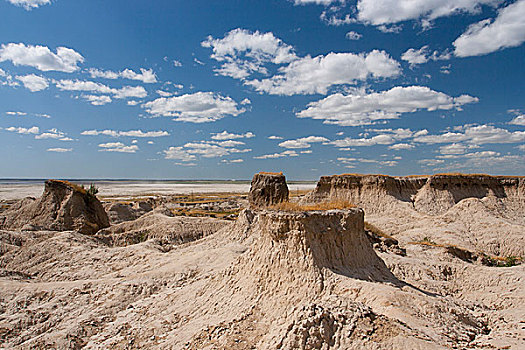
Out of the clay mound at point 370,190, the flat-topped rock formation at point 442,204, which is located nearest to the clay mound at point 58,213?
the flat-topped rock formation at point 442,204

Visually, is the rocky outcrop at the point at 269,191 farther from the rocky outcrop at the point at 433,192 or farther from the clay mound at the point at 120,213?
the clay mound at the point at 120,213

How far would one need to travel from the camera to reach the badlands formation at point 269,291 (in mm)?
7035

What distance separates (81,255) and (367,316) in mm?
16642

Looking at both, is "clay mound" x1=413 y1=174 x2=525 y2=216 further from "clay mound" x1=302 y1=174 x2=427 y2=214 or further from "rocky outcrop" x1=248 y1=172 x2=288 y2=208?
"rocky outcrop" x1=248 y1=172 x2=288 y2=208

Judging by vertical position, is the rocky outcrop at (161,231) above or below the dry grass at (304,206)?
below

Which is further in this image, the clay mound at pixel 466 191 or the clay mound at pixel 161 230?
the clay mound at pixel 466 191

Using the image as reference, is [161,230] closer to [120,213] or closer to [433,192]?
[120,213]

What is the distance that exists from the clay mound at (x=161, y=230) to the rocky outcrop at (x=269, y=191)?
3.35m

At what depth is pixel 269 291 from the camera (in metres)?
9.16

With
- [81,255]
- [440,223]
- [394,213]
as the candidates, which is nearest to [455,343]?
[81,255]

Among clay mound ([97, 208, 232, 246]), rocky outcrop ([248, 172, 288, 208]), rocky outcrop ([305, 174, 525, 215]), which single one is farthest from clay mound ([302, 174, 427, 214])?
clay mound ([97, 208, 232, 246])

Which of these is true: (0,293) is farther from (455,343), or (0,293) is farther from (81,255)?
(455,343)

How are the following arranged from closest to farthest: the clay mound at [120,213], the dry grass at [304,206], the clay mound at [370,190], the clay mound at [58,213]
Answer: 1. the dry grass at [304,206]
2. the clay mound at [58,213]
3. the clay mound at [120,213]
4. the clay mound at [370,190]

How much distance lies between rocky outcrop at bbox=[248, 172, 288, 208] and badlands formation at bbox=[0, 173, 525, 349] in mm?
4514
